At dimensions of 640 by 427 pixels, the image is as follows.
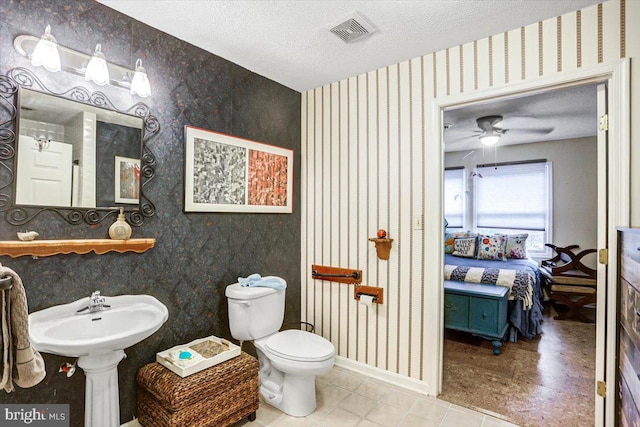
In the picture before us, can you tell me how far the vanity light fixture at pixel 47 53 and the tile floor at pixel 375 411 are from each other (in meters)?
2.21

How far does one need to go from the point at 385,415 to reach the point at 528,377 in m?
1.35

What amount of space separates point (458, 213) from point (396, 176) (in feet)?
11.8

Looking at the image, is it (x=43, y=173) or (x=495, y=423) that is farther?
(x=495, y=423)

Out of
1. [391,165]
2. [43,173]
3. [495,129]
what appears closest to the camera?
[43,173]

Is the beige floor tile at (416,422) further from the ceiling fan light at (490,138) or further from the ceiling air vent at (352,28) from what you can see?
the ceiling fan light at (490,138)

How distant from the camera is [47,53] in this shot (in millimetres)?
1555

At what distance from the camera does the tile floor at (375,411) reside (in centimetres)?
208

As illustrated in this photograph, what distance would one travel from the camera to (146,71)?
2047 millimetres

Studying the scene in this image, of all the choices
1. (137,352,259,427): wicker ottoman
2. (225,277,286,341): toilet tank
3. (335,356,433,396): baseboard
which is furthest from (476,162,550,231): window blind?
(137,352,259,427): wicker ottoman

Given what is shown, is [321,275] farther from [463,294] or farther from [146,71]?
[146,71]

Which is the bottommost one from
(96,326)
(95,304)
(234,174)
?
(96,326)

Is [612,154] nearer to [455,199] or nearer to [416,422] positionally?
[416,422]

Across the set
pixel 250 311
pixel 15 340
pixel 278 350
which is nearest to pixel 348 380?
pixel 278 350

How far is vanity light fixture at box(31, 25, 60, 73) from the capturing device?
1.55 metres
